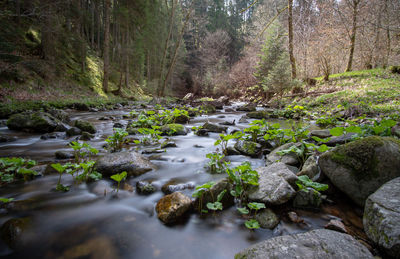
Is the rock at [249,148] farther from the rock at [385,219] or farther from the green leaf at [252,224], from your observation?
the rock at [385,219]

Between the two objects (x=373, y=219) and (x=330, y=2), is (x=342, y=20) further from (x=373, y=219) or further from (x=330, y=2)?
(x=373, y=219)

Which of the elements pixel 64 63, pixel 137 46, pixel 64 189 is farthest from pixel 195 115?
pixel 137 46

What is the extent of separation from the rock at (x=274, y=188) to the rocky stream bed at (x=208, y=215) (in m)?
0.01

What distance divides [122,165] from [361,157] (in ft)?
9.62

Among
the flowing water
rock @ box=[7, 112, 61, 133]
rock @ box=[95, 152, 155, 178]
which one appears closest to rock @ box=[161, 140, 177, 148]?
rock @ box=[95, 152, 155, 178]

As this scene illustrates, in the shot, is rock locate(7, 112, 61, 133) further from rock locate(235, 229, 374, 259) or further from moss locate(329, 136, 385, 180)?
moss locate(329, 136, 385, 180)

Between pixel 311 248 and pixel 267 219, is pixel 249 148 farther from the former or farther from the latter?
pixel 311 248

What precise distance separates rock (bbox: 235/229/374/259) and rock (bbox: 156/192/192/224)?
2.37 feet

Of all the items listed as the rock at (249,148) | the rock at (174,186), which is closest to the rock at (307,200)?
the rock at (174,186)

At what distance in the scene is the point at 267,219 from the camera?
1854 millimetres

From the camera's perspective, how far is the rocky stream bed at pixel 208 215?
1.47m

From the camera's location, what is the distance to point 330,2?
14.7m

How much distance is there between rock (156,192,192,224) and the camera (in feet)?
6.35

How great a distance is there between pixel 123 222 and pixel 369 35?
875 inches
